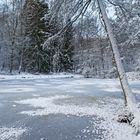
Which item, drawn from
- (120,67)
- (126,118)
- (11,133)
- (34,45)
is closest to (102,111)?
(120,67)

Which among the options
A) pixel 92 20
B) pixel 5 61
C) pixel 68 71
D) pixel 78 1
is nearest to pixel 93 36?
pixel 92 20

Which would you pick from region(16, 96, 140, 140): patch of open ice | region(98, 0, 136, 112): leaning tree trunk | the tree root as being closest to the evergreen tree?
region(16, 96, 140, 140): patch of open ice

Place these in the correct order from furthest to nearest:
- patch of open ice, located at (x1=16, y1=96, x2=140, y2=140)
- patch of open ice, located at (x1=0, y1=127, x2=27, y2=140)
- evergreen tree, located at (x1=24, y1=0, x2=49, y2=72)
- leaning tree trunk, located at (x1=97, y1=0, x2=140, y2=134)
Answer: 1. evergreen tree, located at (x1=24, y1=0, x2=49, y2=72)
2. leaning tree trunk, located at (x1=97, y1=0, x2=140, y2=134)
3. patch of open ice, located at (x1=16, y1=96, x2=140, y2=140)
4. patch of open ice, located at (x1=0, y1=127, x2=27, y2=140)

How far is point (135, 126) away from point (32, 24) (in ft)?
106

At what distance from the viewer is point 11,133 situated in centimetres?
816

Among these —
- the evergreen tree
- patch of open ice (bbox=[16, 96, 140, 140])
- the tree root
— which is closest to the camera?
patch of open ice (bbox=[16, 96, 140, 140])

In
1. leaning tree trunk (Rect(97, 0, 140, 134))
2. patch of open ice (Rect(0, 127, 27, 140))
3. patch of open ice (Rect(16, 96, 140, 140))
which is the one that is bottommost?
patch of open ice (Rect(0, 127, 27, 140))

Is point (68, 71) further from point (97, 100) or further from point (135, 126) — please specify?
point (135, 126)

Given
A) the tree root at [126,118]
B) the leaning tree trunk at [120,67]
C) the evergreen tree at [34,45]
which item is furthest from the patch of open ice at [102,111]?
the evergreen tree at [34,45]

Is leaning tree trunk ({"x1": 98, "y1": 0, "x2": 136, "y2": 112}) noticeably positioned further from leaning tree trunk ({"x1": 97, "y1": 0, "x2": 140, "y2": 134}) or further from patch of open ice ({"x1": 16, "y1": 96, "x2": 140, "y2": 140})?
patch of open ice ({"x1": 16, "y1": 96, "x2": 140, "y2": 140})

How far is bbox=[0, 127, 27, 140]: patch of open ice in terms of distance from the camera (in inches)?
306

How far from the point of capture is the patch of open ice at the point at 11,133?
7.77 metres

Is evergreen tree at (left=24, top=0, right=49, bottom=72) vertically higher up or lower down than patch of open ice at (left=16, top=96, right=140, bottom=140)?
higher up

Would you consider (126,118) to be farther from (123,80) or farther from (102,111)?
(102,111)
